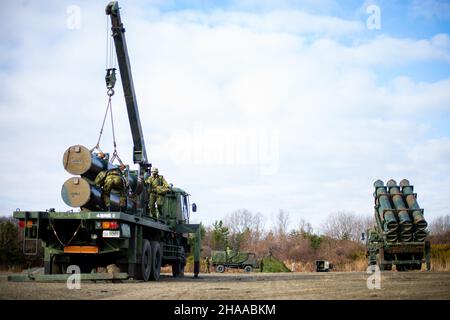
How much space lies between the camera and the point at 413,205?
23281mm

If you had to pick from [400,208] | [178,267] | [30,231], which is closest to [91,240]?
[30,231]

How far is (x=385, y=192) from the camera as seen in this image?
24.3 meters

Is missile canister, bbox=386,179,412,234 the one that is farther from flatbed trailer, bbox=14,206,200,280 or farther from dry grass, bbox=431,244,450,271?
flatbed trailer, bbox=14,206,200,280

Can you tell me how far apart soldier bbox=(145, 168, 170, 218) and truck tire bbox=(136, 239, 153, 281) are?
3.03 meters

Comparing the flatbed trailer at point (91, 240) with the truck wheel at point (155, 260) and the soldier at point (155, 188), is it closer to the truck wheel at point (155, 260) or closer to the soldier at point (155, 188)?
the truck wheel at point (155, 260)

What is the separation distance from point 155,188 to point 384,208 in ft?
34.2

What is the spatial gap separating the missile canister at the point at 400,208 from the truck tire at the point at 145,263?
12.0m

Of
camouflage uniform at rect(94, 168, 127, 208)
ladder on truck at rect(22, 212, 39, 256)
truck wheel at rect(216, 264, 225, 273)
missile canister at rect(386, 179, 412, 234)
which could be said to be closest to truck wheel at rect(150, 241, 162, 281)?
camouflage uniform at rect(94, 168, 127, 208)

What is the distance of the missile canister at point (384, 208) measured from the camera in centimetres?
2244

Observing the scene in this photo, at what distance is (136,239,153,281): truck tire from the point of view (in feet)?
45.2

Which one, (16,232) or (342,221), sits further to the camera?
(342,221)
